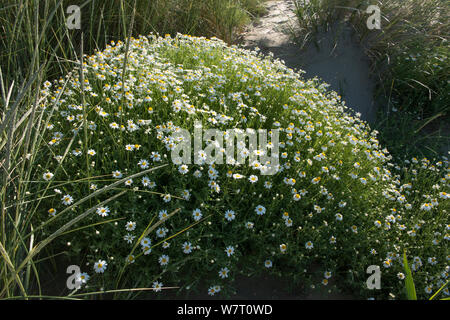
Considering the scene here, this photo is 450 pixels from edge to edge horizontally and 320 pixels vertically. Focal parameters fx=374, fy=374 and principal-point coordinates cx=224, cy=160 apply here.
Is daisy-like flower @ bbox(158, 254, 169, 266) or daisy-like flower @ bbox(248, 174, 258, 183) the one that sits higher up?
daisy-like flower @ bbox(248, 174, 258, 183)

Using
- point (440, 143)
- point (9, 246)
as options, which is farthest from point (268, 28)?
point (9, 246)

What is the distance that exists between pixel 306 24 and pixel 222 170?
4.06m

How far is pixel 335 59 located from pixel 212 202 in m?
3.90

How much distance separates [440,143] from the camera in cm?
461

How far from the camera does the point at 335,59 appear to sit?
18.4 ft

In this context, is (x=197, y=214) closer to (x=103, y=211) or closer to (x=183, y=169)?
(x=183, y=169)

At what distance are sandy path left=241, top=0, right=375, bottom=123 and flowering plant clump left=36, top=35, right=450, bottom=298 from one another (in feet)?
7.50

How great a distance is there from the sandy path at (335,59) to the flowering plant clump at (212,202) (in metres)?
2.29

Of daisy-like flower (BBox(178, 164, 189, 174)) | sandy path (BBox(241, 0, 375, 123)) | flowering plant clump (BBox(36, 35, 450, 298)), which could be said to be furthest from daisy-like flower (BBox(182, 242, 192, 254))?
sandy path (BBox(241, 0, 375, 123))

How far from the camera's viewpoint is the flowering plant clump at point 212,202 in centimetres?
234

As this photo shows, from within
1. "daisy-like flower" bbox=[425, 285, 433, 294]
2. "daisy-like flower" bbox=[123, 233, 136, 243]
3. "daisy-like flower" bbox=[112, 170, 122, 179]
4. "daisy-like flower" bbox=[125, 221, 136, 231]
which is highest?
"daisy-like flower" bbox=[112, 170, 122, 179]

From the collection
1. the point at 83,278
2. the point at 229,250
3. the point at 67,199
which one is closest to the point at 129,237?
the point at 83,278

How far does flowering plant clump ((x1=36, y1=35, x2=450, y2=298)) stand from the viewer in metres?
2.34

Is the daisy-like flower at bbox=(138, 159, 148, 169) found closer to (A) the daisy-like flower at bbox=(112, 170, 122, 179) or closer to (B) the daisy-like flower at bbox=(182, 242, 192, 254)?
(A) the daisy-like flower at bbox=(112, 170, 122, 179)
